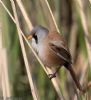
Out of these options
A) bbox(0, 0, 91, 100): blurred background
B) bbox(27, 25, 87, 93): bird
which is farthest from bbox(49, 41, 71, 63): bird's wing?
bbox(0, 0, 91, 100): blurred background

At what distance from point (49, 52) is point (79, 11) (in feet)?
1.26

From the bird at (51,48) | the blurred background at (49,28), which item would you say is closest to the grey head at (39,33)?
the bird at (51,48)

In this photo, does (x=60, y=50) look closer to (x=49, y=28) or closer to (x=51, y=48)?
(x=51, y=48)

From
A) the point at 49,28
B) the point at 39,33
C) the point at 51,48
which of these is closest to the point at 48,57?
the point at 51,48

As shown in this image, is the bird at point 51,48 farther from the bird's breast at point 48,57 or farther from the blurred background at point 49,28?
the blurred background at point 49,28

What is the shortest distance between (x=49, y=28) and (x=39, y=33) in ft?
1.51

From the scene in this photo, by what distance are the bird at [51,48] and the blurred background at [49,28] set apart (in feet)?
0.54

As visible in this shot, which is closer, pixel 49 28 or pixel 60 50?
pixel 60 50

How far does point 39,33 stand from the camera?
7.70ft

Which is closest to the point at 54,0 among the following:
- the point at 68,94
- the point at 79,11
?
the point at 79,11

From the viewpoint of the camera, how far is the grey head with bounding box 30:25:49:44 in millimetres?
2311

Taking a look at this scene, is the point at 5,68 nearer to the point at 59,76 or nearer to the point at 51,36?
the point at 51,36

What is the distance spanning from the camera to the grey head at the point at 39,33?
2311mm

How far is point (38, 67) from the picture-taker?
275 centimetres
